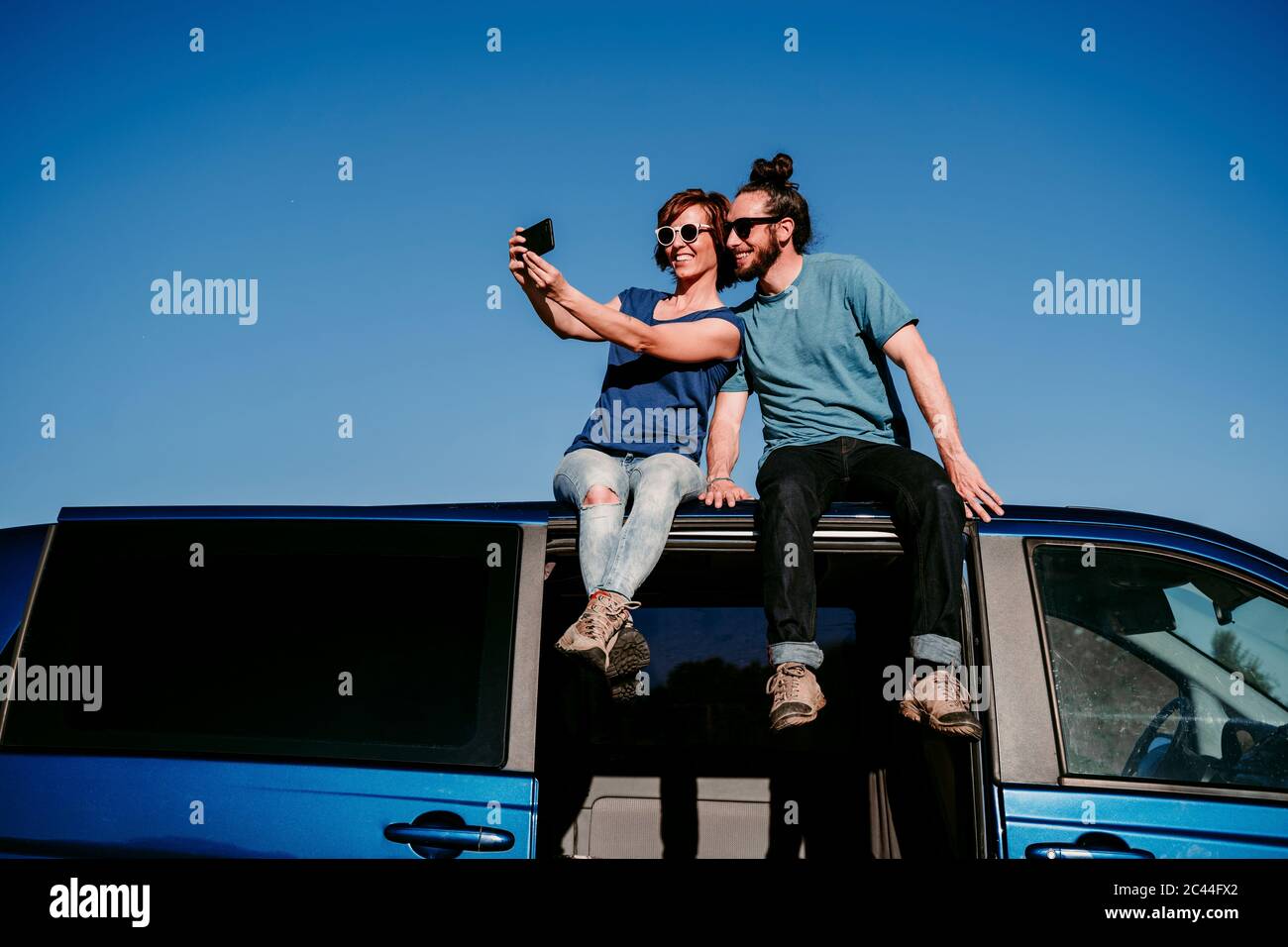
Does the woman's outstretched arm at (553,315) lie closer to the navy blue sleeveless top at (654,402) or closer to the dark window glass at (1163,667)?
the navy blue sleeveless top at (654,402)

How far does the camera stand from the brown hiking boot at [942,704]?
7.45ft

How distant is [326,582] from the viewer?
8.05 ft

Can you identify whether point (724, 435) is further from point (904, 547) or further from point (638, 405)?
point (904, 547)

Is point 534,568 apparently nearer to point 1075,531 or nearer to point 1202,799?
point 1075,531

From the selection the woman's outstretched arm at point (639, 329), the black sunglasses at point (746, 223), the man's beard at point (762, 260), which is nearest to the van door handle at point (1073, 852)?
the woman's outstretched arm at point (639, 329)

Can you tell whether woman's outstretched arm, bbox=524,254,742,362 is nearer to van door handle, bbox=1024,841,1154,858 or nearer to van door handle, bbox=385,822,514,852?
van door handle, bbox=385,822,514,852

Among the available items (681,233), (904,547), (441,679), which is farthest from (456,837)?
(681,233)

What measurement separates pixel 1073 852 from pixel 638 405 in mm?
1718

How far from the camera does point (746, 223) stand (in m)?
3.29

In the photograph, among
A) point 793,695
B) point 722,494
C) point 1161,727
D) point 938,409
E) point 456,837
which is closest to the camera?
point 456,837

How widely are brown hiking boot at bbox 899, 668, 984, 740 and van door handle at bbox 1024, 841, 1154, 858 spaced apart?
28 centimetres
